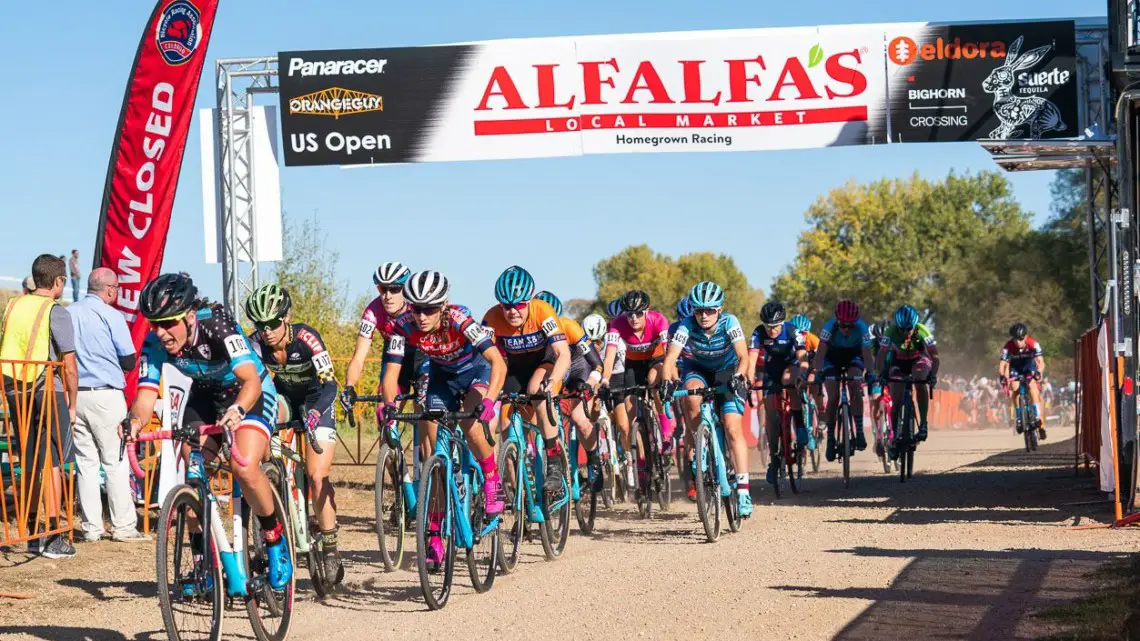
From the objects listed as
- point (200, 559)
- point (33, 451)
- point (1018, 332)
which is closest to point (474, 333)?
point (200, 559)

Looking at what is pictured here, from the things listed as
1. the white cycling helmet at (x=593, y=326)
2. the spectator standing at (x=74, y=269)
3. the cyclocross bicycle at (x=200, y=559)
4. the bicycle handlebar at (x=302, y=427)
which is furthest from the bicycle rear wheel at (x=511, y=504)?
the spectator standing at (x=74, y=269)

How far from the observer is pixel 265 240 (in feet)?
55.9

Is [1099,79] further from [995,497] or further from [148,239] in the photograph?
[148,239]

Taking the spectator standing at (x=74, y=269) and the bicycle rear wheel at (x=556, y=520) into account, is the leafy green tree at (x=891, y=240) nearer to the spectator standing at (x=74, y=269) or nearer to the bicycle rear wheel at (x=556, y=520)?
the spectator standing at (x=74, y=269)

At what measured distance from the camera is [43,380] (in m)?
10.8

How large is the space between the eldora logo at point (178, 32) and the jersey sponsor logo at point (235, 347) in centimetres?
771

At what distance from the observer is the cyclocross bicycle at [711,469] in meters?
11.0

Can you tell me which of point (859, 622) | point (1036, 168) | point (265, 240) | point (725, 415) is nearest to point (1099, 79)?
point (1036, 168)

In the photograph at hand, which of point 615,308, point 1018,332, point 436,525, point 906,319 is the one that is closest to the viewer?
point 436,525

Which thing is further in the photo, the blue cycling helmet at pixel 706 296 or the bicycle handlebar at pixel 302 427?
the blue cycling helmet at pixel 706 296

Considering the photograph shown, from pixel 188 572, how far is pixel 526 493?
3.56 m

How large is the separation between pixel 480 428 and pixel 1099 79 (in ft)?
34.5

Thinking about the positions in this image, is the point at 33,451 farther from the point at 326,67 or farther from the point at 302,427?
the point at 326,67

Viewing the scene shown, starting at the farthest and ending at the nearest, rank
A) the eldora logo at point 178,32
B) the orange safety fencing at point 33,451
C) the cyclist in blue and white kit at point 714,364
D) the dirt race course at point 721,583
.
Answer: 1. the eldora logo at point 178,32
2. the cyclist in blue and white kit at point 714,364
3. the orange safety fencing at point 33,451
4. the dirt race course at point 721,583
